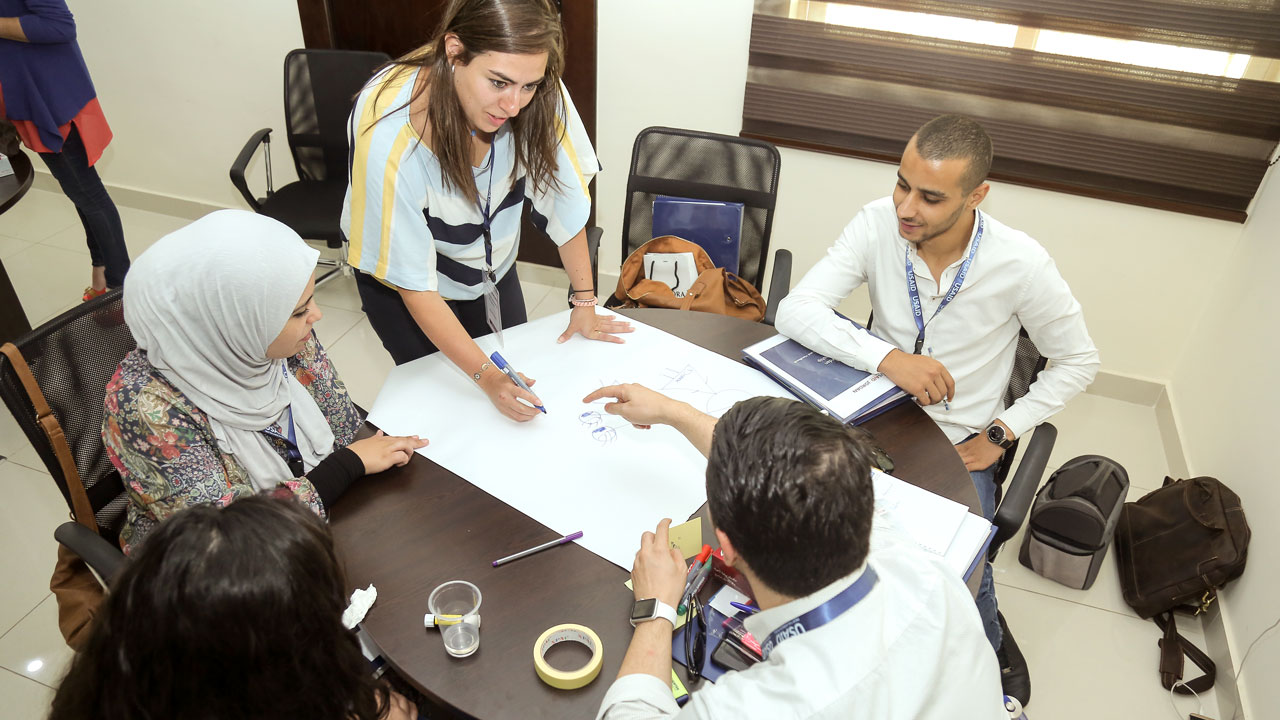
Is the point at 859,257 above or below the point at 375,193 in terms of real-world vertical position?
below

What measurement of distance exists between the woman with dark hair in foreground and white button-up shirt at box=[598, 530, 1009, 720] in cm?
44

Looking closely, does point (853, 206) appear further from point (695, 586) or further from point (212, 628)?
point (212, 628)

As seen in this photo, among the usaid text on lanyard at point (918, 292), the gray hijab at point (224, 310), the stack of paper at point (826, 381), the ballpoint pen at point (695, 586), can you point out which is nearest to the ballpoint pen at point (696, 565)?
the ballpoint pen at point (695, 586)

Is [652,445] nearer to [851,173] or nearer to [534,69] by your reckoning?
[534,69]

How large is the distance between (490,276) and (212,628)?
1.30 meters

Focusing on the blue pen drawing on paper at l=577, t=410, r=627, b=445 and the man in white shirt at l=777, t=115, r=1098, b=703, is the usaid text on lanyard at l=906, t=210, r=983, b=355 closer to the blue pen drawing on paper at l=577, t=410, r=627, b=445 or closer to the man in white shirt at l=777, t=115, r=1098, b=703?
the man in white shirt at l=777, t=115, r=1098, b=703

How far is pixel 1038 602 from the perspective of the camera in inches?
99.5

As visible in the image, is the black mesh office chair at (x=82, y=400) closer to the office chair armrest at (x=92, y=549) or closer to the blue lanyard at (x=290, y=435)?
the office chair armrest at (x=92, y=549)

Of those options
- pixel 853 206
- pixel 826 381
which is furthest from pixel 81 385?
pixel 853 206

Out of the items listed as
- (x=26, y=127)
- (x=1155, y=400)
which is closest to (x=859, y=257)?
(x=1155, y=400)

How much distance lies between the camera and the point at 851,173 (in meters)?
3.34

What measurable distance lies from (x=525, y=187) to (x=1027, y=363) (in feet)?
4.64

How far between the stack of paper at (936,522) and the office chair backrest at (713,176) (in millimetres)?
1213

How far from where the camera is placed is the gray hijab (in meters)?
1.41
